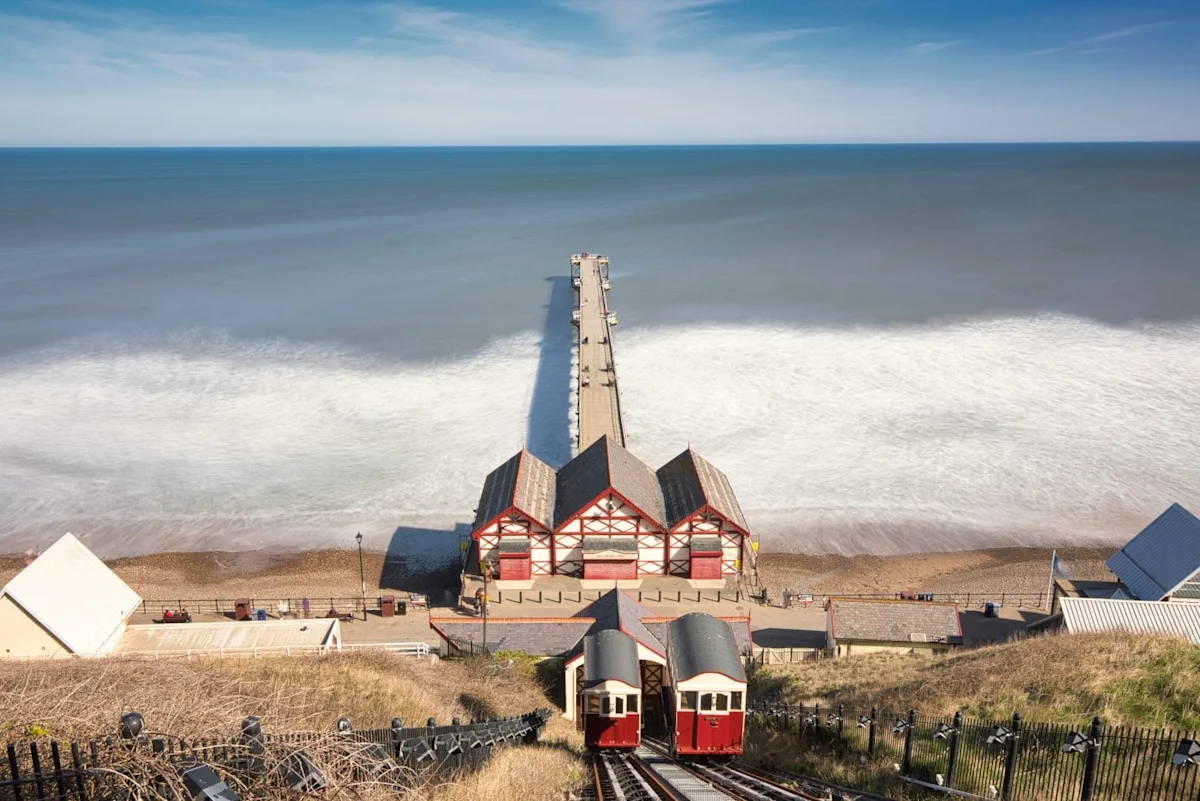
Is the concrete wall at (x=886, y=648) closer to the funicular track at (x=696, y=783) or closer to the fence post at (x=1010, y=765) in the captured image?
the funicular track at (x=696, y=783)

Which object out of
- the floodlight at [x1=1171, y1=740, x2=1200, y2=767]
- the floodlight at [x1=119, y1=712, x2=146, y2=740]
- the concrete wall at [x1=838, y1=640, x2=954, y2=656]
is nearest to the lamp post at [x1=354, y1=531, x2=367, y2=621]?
the concrete wall at [x1=838, y1=640, x2=954, y2=656]

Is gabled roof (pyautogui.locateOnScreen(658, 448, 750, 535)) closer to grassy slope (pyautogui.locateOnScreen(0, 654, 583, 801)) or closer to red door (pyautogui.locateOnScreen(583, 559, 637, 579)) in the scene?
red door (pyautogui.locateOnScreen(583, 559, 637, 579))

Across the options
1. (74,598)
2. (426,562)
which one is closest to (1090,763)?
(74,598)

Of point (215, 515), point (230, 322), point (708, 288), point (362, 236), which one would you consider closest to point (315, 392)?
point (215, 515)

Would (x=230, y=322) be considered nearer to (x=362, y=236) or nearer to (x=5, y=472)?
(x=5, y=472)

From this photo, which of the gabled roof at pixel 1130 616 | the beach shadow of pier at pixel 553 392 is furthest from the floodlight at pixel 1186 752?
the beach shadow of pier at pixel 553 392

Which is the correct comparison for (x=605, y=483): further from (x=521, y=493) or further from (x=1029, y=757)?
(x=1029, y=757)
